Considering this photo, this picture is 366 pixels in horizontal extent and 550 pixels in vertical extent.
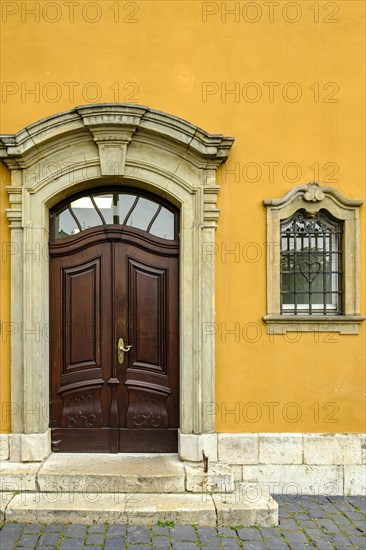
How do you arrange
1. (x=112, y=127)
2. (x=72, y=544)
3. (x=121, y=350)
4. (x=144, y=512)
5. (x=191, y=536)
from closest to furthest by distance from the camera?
(x=72, y=544)
(x=191, y=536)
(x=144, y=512)
(x=112, y=127)
(x=121, y=350)

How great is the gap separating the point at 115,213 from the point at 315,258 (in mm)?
2432

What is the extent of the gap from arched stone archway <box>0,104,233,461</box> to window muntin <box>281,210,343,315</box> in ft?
3.00

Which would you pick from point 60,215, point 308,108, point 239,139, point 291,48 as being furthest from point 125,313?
point 291,48

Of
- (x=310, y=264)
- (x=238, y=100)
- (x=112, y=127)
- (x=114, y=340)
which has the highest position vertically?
(x=238, y=100)

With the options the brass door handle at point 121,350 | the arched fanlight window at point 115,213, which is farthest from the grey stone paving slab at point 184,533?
the arched fanlight window at point 115,213

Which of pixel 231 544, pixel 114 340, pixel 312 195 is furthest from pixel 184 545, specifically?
pixel 312 195

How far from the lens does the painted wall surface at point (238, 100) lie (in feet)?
16.4

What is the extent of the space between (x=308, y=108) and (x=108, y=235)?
276 cm

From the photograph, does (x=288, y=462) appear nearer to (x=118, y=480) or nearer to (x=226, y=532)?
(x=226, y=532)

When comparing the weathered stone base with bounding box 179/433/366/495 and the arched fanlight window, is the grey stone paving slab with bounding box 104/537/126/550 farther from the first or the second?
the arched fanlight window

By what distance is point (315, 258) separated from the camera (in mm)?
5141

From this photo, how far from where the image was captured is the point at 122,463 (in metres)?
4.86

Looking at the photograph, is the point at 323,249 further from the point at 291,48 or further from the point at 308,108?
the point at 291,48

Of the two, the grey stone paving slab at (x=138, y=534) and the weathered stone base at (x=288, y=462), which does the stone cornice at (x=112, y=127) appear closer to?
the weathered stone base at (x=288, y=462)
